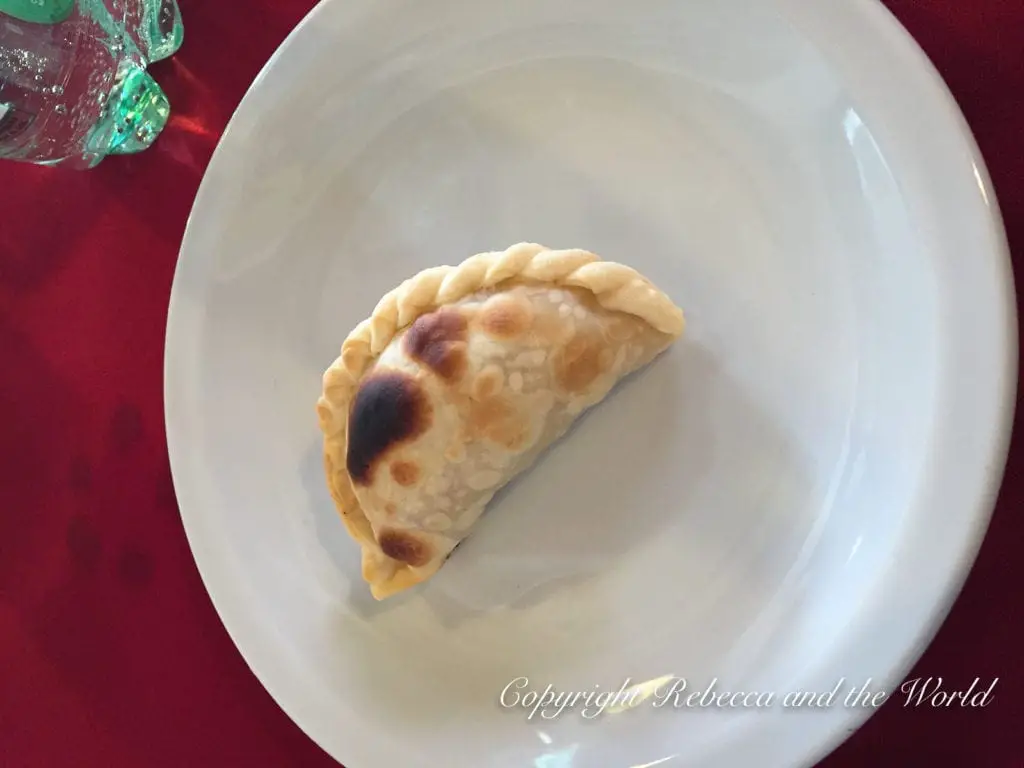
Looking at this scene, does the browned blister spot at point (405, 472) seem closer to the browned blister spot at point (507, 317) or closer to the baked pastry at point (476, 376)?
the baked pastry at point (476, 376)

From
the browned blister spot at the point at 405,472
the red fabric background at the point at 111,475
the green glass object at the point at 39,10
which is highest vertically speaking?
the green glass object at the point at 39,10

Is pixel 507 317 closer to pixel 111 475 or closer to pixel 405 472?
pixel 405 472

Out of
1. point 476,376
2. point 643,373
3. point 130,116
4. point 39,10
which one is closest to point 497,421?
point 476,376

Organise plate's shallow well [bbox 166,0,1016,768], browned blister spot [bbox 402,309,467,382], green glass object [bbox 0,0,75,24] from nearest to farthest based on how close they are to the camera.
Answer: plate's shallow well [bbox 166,0,1016,768] → browned blister spot [bbox 402,309,467,382] → green glass object [bbox 0,0,75,24]

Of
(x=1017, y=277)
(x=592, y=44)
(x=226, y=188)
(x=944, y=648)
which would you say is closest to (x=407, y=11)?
(x=592, y=44)

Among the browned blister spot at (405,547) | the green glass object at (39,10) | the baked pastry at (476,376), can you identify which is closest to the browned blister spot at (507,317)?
the baked pastry at (476,376)

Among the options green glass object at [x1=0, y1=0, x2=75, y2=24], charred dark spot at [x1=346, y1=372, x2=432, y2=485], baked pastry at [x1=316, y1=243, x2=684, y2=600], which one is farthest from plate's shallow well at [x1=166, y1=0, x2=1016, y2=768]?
green glass object at [x1=0, y1=0, x2=75, y2=24]

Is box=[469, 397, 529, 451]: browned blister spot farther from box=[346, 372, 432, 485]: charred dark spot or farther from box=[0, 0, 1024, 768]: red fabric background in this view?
box=[0, 0, 1024, 768]: red fabric background
